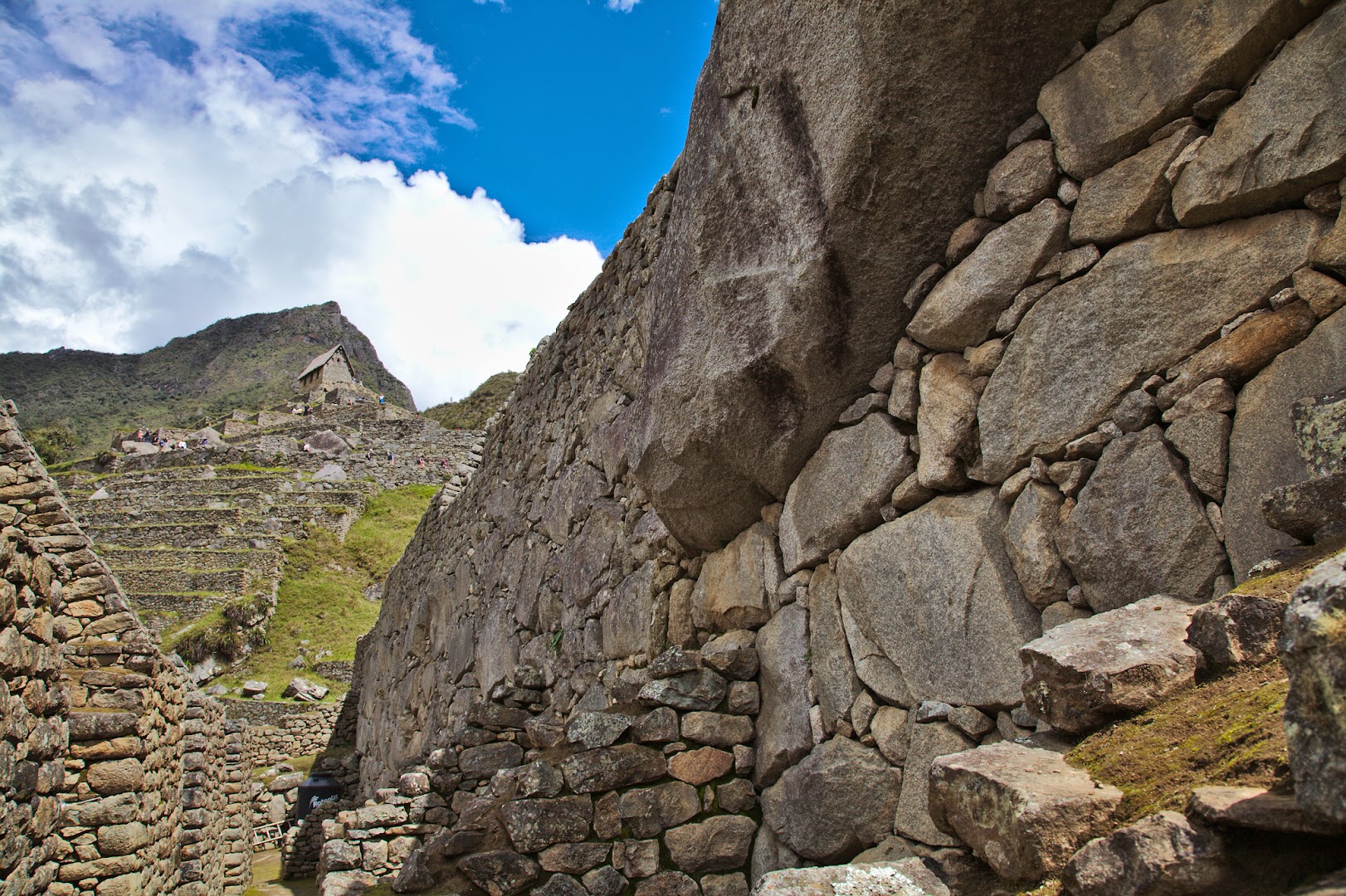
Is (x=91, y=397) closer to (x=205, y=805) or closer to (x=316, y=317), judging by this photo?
(x=316, y=317)

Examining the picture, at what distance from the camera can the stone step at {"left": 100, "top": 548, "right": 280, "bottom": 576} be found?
27.2m

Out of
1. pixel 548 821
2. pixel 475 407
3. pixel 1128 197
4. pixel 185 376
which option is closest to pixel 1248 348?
pixel 1128 197

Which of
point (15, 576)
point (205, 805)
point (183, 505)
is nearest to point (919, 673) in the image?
point (15, 576)

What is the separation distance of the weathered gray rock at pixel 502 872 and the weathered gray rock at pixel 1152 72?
361cm

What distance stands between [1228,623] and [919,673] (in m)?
1.21

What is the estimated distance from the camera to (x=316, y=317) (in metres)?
99.2

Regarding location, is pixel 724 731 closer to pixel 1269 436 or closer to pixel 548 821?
pixel 548 821

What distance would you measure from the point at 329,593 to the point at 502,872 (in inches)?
1016

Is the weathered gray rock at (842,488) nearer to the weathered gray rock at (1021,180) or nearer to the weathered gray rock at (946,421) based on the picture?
the weathered gray rock at (946,421)

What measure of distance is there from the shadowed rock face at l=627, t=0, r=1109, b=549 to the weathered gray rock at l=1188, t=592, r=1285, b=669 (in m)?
1.70

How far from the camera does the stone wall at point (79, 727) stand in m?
4.34

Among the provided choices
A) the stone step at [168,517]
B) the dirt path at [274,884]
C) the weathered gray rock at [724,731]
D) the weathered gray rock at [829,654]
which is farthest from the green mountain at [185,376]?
the weathered gray rock at [829,654]

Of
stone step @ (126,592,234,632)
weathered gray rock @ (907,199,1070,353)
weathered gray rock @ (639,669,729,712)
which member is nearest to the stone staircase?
stone step @ (126,592,234,632)

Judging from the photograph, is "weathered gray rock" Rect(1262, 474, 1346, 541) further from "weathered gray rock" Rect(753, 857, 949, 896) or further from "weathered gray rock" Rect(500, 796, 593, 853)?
"weathered gray rock" Rect(500, 796, 593, 853)
